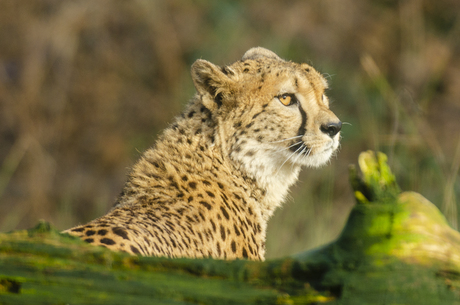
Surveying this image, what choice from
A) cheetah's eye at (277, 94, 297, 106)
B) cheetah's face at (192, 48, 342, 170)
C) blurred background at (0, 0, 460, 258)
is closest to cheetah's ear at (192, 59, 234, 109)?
cheetah's face at (192, 48, 342, 170)

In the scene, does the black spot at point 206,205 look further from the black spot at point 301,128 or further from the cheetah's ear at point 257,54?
the cheetah's ear at point 257,54

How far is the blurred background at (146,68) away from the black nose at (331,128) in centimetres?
608

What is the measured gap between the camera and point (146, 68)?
40.4 ft

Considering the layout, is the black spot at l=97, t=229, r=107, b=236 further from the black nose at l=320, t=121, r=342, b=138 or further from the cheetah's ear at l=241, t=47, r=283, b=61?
the cheetah's ear at l=241, t=47, r=283, b=61

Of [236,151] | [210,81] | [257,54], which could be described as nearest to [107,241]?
[236,151]

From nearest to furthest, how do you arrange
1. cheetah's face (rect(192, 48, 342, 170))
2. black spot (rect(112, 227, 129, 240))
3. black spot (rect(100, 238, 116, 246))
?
black spot (rect(100, 238, 116, 246)) < black spot (rect(112, 227, 129, 240)) < cheetah's face (rect(192, 48, 342, 170))

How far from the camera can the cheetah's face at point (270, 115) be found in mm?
3771

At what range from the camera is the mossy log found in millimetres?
1646

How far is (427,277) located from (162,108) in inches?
422

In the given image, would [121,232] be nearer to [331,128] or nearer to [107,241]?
[107,241]

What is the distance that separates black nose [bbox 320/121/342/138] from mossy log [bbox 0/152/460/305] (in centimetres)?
202

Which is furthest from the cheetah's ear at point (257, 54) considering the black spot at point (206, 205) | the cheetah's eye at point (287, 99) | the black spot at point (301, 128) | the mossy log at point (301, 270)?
the mossy log at point (301, 270)

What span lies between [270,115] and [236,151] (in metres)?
0.35

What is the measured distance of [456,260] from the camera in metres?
1.66
